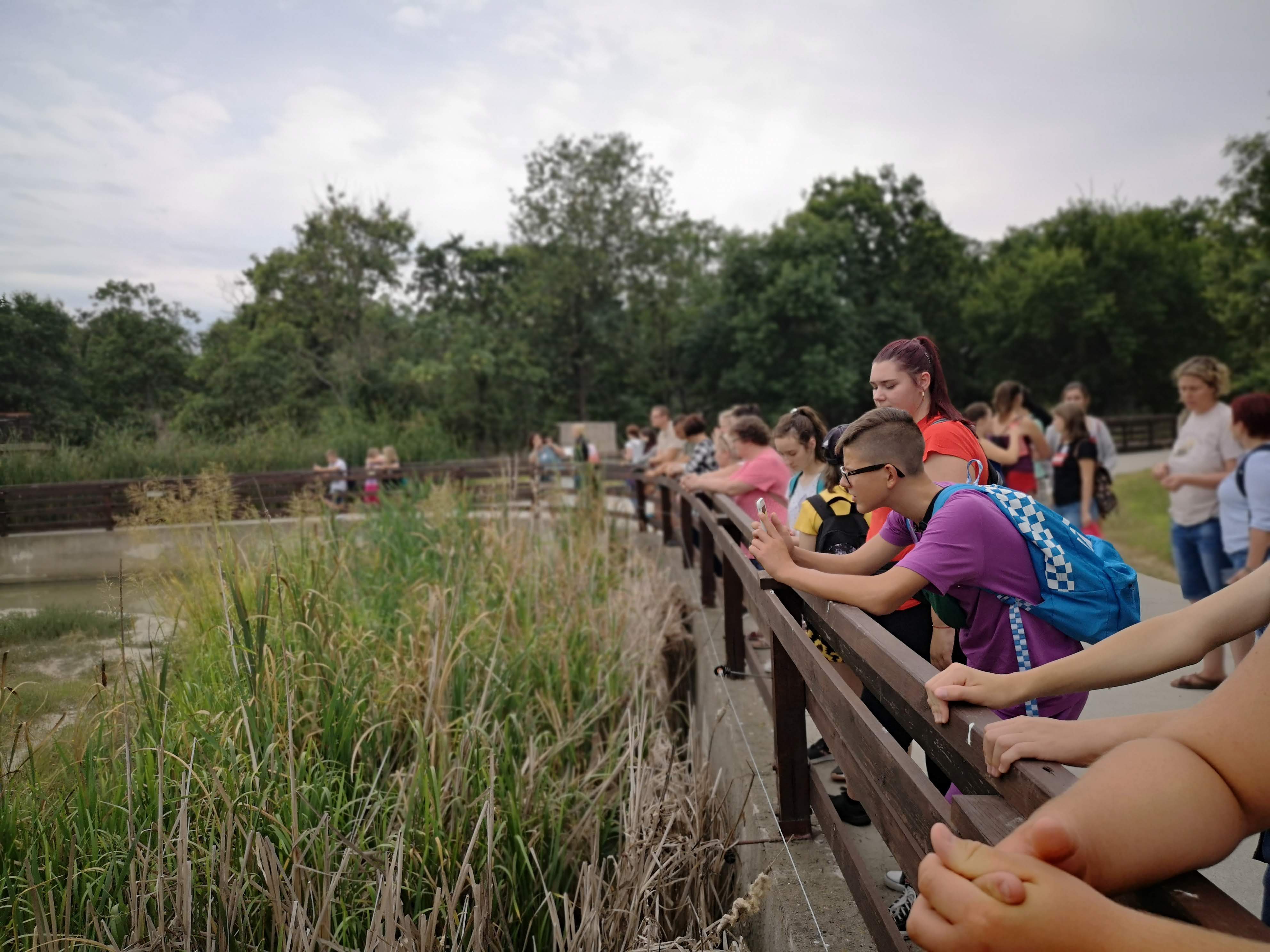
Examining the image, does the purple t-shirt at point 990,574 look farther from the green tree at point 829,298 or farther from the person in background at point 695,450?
the green tree at point 829,298

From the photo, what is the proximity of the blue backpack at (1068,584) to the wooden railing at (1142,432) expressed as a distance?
31416 mm

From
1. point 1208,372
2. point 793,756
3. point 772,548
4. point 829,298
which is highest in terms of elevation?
point 829,298

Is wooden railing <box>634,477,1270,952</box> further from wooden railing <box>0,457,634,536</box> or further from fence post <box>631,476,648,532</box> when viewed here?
fence post <box>631,476,648,532</box>

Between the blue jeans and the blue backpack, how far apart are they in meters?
3.04

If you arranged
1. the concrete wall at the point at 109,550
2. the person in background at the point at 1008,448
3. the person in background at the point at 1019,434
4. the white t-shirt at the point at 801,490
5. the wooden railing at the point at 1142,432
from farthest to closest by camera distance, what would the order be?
the wooden railing at the point at 1142,432 < the person in background at the point at 1019,434 < the person in background at the point at 1008,448 < the white t-shirt at the point at 801,490 < the concrete wall at the point at 109,550

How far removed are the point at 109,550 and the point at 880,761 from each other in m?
2.68

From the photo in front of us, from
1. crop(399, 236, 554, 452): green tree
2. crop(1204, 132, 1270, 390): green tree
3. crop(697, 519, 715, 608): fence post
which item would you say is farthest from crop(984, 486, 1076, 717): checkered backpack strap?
crop(1204, 132, 1270, 390): green tree

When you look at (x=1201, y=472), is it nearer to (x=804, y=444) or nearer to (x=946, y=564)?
(x=804, y=444)

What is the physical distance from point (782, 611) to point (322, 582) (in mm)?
2388

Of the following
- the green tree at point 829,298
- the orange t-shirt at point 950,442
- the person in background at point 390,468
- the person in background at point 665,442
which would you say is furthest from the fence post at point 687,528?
the green tree at point 829,298

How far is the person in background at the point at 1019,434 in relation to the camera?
20.5 ft

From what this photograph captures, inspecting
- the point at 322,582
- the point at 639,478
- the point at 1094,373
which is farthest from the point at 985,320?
the point at 322,582

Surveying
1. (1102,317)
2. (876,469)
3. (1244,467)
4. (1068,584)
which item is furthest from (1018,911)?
(1102,317)

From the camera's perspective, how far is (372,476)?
6250 mm
